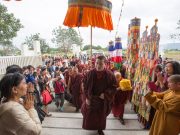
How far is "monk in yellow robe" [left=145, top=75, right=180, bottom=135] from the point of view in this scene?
316 cm

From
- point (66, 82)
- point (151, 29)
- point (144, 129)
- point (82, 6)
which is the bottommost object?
point (144, 129)

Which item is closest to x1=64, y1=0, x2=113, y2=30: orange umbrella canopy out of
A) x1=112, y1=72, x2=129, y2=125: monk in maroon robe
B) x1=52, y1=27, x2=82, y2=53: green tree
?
x1=112, y1=72, x2=129, y2=125: monk in maroon robe

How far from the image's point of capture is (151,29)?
5566 millimetres

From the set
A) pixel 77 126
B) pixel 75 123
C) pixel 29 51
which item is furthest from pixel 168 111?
pixel 29 51

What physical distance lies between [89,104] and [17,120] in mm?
3125

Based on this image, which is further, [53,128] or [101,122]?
[53,128]

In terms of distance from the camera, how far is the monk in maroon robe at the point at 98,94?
4847mm

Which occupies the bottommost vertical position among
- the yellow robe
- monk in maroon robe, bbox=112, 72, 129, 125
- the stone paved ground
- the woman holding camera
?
the stone paved ground

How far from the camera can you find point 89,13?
15.3ft

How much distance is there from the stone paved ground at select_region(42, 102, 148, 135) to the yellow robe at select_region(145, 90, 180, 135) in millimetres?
1838

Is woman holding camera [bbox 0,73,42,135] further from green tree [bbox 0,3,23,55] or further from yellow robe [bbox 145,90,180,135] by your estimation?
green tree [bbox 0,3,23,55]

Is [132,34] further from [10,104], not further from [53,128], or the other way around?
[10,104]

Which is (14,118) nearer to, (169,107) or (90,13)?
(169,107)

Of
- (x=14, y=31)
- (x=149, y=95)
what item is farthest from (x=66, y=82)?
(x=14, y=31)
